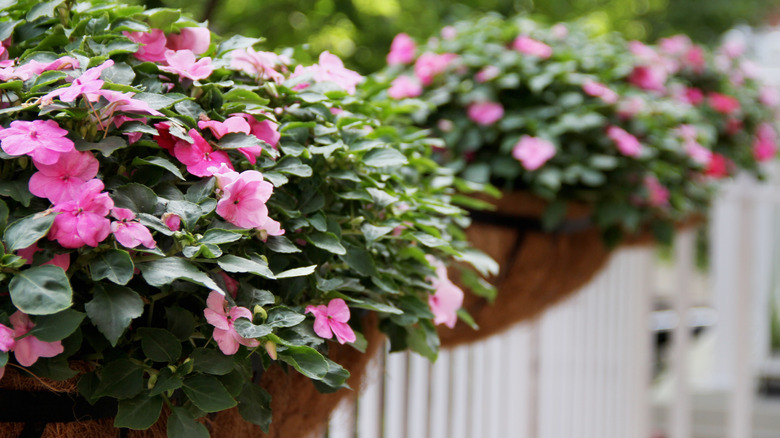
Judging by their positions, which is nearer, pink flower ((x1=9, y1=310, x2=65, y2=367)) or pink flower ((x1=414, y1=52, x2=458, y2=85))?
pink flower ((x1=9, y1=310, x2=65, y2=367))

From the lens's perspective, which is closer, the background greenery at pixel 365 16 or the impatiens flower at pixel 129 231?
the impatiens flower at pixel 129 231

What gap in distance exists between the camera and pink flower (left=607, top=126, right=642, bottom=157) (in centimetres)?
127

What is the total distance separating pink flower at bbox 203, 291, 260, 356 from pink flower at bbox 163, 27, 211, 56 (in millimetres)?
291

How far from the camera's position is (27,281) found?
0.44 meters

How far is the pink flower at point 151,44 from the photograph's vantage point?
64 cm

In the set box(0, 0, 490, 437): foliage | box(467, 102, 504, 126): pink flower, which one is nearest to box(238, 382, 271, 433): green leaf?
box(0, 0, 490, 437): foliage

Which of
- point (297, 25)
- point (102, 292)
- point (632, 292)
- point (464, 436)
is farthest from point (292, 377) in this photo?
point (297, 25)

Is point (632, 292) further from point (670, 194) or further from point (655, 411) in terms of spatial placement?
point (655, 411)

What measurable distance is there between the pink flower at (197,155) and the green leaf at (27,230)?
115 mm

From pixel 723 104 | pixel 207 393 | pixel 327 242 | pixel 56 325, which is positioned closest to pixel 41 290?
pixel 56 325

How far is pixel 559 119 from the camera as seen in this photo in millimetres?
1294

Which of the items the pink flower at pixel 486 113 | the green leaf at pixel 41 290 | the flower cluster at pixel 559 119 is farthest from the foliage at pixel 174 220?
the pink flower at pixel 486 113

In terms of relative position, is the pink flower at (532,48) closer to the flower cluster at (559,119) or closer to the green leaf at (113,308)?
the flower cluster at (559,119)

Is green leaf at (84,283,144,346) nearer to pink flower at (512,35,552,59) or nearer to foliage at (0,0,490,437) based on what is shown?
foliage at (0,0,490,437)
